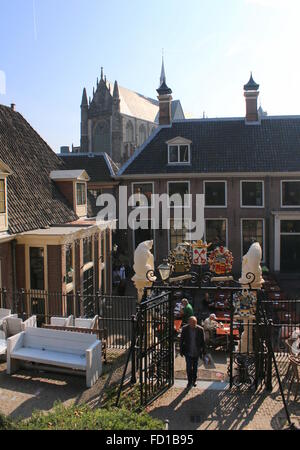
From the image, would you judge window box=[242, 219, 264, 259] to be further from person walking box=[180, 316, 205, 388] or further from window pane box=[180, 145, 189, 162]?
person walking box=[180, 316, 205, 388]

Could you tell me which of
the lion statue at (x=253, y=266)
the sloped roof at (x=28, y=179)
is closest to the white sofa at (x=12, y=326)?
the sloped roof at (x=28, y=179)

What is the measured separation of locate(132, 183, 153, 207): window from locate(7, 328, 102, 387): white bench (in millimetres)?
19462

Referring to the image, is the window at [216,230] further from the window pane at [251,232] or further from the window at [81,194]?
the window at [81,194]

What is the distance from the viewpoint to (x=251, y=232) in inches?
1109

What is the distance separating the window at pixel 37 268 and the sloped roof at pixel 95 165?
17.3 meters

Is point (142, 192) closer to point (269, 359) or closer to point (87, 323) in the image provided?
point (87, 323)

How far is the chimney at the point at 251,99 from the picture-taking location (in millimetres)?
29938

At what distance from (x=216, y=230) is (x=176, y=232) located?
2642 mm

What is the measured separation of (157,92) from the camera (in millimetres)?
31000

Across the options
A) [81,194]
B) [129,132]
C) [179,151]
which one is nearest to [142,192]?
[179,151]

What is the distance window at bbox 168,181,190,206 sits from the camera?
28.7 m

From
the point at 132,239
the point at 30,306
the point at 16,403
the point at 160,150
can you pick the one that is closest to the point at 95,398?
the point at 16,403

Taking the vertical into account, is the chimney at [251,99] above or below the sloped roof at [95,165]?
above

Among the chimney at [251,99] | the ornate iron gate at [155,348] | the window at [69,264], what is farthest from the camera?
the chimney at [251,99]
